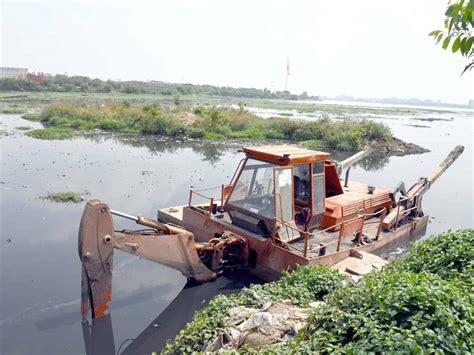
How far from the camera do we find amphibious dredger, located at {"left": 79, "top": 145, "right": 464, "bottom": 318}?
5.45 meters

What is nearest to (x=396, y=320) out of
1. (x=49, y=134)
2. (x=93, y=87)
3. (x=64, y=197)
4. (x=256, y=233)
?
(x=256, y=233)

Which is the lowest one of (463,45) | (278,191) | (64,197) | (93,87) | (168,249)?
(64,197)

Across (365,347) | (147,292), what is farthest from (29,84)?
(365,347)

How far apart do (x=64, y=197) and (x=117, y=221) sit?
8.07ft

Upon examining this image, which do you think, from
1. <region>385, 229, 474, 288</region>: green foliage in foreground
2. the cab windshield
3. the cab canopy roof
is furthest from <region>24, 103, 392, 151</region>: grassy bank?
<region>385, 229, 474, 288</region>: green foliage in foreground

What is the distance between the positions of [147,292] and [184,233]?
5.02ft

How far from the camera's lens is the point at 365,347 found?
3234 millimetres

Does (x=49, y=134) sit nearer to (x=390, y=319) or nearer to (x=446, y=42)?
(x=390, y=319)

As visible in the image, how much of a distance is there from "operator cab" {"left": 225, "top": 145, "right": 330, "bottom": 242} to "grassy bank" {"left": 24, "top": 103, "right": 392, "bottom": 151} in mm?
19096

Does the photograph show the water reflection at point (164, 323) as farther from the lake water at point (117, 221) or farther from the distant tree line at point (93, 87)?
the distant tree line at point (93, 87)

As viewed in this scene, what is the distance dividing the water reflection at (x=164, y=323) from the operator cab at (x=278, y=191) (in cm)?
110

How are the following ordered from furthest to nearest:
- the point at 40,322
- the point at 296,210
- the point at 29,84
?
1. the point at 29,84
2. the point at 296,210
3. the point at 40,322

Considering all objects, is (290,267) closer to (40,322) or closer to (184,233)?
(184,233)

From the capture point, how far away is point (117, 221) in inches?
400
